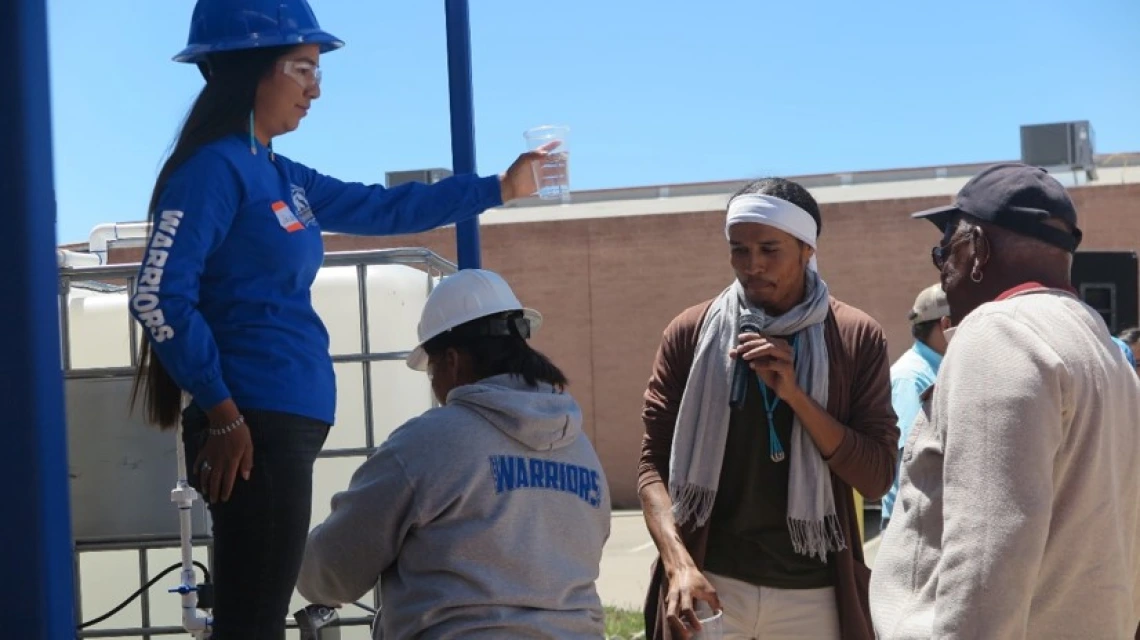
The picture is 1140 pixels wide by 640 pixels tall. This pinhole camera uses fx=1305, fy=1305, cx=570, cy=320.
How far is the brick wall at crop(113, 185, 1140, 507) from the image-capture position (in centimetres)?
1869

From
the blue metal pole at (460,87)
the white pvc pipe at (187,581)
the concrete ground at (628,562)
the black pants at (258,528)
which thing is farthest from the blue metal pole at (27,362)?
the concrete ground at (628,562)

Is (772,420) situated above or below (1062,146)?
below

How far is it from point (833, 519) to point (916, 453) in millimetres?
937

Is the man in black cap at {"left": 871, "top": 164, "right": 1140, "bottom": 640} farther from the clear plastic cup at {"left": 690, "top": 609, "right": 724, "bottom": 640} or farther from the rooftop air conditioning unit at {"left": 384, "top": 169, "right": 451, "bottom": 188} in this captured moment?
the rooftop air conditioning unit at {"left": 384, "top": 169, "right": 451, "bottom": 188}

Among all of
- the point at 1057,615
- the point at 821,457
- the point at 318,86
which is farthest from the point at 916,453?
the point at 318,86

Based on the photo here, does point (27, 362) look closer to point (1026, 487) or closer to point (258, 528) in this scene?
point (258, 528)

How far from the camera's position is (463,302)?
113 inches

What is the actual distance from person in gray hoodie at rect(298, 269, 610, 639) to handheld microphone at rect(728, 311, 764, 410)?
2.29 ft

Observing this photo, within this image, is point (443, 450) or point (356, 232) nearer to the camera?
point (443, 450)

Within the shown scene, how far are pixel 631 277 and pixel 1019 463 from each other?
1707 cm

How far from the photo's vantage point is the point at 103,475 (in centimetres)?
Result: 446

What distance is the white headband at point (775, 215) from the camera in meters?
3.47

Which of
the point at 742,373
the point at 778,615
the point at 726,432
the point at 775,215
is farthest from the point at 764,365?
the point at 778,615

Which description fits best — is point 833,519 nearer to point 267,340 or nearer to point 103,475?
point 267,340
